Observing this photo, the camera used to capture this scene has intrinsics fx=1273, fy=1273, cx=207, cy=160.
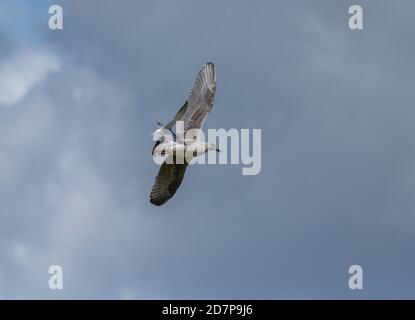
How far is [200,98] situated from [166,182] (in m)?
2.78

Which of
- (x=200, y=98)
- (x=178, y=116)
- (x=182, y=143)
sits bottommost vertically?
(x=182, y=143)

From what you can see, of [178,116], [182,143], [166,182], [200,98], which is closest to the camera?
[182,143]

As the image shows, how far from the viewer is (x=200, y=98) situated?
38938mm

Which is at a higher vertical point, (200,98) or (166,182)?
(200,98)

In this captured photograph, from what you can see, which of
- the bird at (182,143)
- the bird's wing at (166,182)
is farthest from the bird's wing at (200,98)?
the bird's wing at (166,182)

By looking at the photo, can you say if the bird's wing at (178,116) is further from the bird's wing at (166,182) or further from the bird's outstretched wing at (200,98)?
the bird's wing at (166,182)

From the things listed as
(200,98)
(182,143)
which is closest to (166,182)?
(182,143)

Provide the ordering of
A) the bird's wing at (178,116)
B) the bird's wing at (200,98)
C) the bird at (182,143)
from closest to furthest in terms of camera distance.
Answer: the bird at (182,143), the bird's wing at (178,116), the bird's wing at (200,98)

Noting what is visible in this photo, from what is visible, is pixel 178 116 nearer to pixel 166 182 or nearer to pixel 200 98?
pixel 200 98

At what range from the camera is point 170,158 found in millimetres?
37969

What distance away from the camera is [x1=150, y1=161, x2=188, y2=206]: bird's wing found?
38719 millimetres

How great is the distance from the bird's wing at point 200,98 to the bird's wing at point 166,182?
53.8 inches

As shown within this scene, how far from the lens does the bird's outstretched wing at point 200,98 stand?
38312mm

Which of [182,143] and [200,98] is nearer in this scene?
[182,143]
